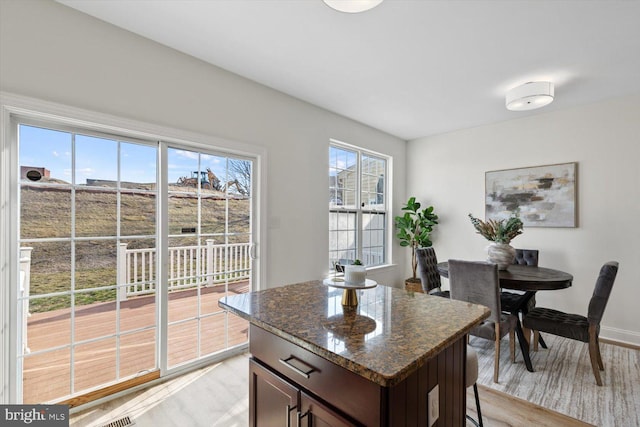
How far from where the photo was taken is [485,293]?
2.59 m

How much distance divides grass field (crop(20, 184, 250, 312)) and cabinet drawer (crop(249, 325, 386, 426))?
5.34 feet

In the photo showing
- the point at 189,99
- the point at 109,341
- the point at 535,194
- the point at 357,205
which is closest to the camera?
the point at 109,341

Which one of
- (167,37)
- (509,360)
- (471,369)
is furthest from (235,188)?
(509,360)

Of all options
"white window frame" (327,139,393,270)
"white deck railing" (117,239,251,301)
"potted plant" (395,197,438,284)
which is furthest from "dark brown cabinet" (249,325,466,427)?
"potted plant" (395,197,438,284)

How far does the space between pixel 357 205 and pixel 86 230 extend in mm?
3292

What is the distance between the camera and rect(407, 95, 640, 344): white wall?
3.32 m

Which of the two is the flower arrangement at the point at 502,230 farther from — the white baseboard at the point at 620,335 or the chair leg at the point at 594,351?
the white baseboard at the point at 620,335

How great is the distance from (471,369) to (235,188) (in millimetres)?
2462

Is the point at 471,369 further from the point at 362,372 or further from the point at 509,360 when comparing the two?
the point at 509,360

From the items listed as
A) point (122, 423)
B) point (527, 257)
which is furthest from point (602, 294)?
point (122, 423)

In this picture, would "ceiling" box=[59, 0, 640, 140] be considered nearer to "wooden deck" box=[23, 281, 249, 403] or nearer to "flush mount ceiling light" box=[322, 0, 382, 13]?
"flush mount ceiling light" box=[322, 0, 382, 13]

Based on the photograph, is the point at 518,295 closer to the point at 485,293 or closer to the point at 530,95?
the point at 485,293

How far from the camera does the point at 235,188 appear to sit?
3.01 meters

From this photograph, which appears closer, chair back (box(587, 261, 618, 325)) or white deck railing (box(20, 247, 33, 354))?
white deck railing (box(20, 247, 33, 354))
